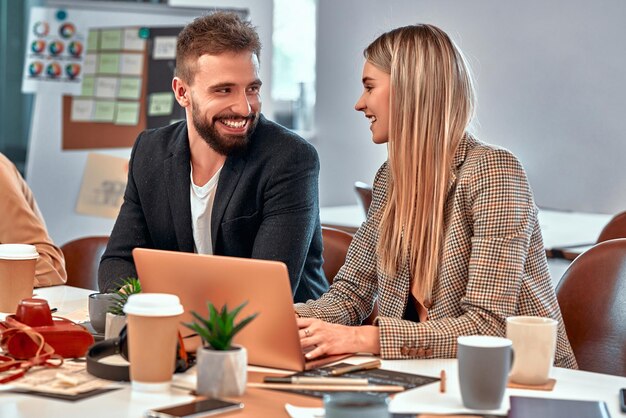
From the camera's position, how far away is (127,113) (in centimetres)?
428

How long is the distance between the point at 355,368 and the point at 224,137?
3.24 ft

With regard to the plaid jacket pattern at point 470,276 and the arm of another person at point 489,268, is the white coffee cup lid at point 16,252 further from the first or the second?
the arm of another person at point 489,268

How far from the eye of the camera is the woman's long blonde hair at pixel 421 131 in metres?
2.00

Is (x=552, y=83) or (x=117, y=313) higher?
(x=552, y=83)

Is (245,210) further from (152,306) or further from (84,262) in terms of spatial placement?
(152,306)

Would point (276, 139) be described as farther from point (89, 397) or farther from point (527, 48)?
point (527, 48)

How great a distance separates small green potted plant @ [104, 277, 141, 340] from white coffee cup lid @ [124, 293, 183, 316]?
0.83ft

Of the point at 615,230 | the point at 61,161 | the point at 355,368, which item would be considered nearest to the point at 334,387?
the point at 355,368

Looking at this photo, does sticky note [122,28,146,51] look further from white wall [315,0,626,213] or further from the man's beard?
the man's beard

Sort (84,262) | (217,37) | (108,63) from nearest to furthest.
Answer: (217,37), (84,262), (108,63)

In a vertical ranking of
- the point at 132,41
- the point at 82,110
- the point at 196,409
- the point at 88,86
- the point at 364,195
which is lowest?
the point at 196,409

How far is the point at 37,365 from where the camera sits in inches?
64.7

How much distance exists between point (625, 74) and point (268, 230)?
194cm

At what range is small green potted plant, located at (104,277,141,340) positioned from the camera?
5.71 ft
